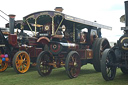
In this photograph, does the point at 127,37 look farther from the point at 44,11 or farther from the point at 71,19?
the point at 44,11

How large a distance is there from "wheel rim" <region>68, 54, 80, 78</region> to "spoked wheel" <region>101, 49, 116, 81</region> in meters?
1.17

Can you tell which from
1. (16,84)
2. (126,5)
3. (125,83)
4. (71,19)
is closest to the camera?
(125,83)

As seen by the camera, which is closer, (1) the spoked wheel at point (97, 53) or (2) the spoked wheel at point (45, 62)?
(2) the spoked wheel at point (45, 62)

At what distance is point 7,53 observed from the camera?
7.91 m

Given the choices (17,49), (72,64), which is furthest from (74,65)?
(17,49)

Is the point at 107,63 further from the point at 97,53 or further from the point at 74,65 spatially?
the point at 97,53

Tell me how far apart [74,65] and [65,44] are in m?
0.81

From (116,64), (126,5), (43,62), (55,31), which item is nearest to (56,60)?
(43,62)

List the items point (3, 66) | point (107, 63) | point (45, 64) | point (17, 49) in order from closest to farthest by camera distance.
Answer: point (107, 63) < point (45, 64) < point (17, 49) < point (3, 66)

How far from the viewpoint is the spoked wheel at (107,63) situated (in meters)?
→ 4.80

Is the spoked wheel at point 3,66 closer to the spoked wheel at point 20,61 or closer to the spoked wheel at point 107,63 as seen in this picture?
the spoked wheel at point 20,61

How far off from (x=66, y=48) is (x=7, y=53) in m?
3.00

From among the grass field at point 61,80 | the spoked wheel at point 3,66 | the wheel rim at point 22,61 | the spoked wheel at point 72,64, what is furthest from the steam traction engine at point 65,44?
the spoked wheel at point 3,66

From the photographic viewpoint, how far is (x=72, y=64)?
5.78 metres
